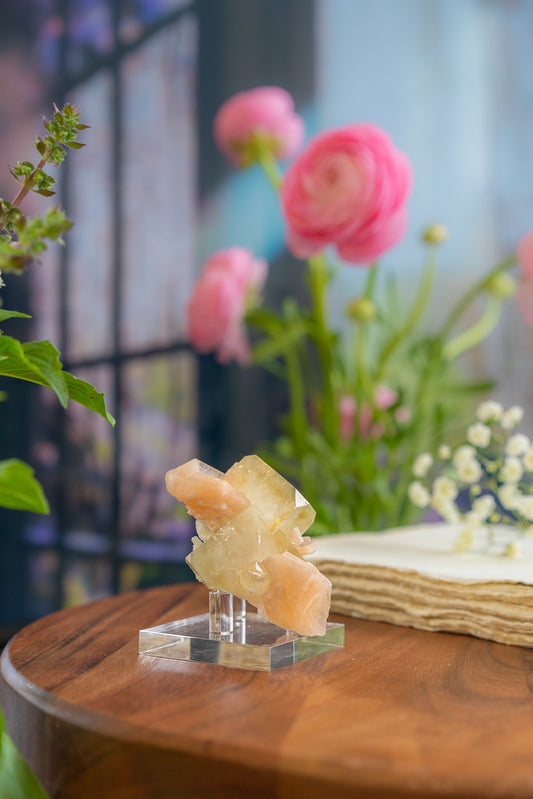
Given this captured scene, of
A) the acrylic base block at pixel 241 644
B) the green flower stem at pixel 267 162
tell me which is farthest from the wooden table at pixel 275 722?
A: the green flower stem at pixel 267 162

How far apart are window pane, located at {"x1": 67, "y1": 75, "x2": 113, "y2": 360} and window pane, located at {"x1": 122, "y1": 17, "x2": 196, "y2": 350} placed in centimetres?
4

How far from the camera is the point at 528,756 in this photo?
41 cm

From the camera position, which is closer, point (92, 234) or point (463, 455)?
point (463, 455)

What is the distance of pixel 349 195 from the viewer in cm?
119

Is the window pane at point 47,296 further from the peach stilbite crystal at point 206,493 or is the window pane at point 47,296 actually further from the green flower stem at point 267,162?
the peach stilbite crystal at point 206,493

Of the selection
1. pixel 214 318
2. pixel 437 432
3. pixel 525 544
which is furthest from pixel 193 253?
pixel 525 544

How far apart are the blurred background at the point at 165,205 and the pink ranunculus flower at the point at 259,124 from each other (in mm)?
455

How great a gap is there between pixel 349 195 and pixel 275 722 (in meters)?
0.89

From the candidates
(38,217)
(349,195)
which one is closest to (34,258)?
(38,217)

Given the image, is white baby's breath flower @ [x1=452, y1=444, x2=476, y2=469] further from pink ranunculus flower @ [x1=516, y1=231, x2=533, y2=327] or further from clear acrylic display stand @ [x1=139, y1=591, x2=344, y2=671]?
pink ranunculus flower @ [x1=516, y1=231, x2=533, y2=327]

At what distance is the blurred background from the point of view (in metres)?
1.77

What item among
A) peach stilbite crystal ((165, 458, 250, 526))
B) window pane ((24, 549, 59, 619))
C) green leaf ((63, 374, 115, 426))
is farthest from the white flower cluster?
window pane ((24, 549, 59, 619))

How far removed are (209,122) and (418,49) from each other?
505mm

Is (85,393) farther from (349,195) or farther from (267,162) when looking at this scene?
(267,162)
